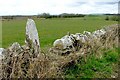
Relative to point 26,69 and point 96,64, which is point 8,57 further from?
point 96,64

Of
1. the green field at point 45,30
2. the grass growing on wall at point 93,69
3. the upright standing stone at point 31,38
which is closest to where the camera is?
the upright standing stone at point 31,38

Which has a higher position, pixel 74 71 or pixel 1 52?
pixel 1 52

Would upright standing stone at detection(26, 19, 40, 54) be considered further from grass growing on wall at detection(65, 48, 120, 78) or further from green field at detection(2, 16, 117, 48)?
green field at detection(2, 16, 117, 48)

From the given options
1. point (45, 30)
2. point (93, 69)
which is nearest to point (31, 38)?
point (93, 69)

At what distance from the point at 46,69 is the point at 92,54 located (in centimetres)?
249

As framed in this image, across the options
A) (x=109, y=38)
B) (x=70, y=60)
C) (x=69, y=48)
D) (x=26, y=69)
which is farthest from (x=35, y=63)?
(x=109, y=38)

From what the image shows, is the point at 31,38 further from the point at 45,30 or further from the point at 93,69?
the point at 45,30

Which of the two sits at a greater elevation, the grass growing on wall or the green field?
the green field

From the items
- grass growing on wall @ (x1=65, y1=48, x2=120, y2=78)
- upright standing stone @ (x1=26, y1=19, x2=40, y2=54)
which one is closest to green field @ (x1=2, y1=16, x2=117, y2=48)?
grass growing on wall @ (x1=65, y1=48, x2=120, y2=78)

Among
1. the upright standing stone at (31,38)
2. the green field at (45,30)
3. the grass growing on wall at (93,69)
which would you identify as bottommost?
the grass growing on wall at (93,69)

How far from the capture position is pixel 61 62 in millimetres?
6375

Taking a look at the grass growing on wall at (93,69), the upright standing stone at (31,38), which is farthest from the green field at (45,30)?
the upright standing stone at (31,38)

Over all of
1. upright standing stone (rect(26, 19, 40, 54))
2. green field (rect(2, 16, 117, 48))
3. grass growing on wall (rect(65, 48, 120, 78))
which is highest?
upright standing stone (rect(26, 19, 40, 54))

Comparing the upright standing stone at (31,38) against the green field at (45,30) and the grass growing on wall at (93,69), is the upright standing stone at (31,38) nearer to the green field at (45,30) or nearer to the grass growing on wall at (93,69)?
the grass growing on wall at (93,69)
